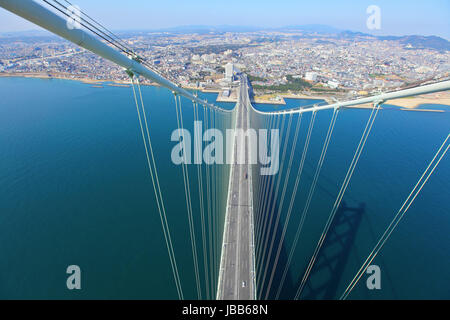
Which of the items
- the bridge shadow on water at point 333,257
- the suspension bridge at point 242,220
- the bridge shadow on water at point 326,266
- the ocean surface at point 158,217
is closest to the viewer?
the suspension bridge at point 242,220

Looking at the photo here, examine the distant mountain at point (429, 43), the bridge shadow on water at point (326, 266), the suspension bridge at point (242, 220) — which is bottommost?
the bridge shadow on water at point (326, 266)

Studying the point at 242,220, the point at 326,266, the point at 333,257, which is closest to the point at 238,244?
the point at 242,220

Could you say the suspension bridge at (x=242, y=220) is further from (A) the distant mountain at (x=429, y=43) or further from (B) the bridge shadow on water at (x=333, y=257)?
(A) the distant mountain at (x=429, y=43)

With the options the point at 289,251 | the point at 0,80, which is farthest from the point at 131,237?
the point at 0,80

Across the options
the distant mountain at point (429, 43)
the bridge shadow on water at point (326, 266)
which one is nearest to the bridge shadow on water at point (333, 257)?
the bridge shadow on water at point (326, 266)

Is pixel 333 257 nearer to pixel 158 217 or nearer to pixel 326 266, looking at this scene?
pixel 326 266

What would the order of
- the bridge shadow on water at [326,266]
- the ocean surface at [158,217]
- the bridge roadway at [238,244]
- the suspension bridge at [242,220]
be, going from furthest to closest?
1. the ocean surface at [158,217]
2. the bridge shadow on water at [326,266]
3. the bridge roadway at [238,244]
4. the suspension bridge at [242,220]
